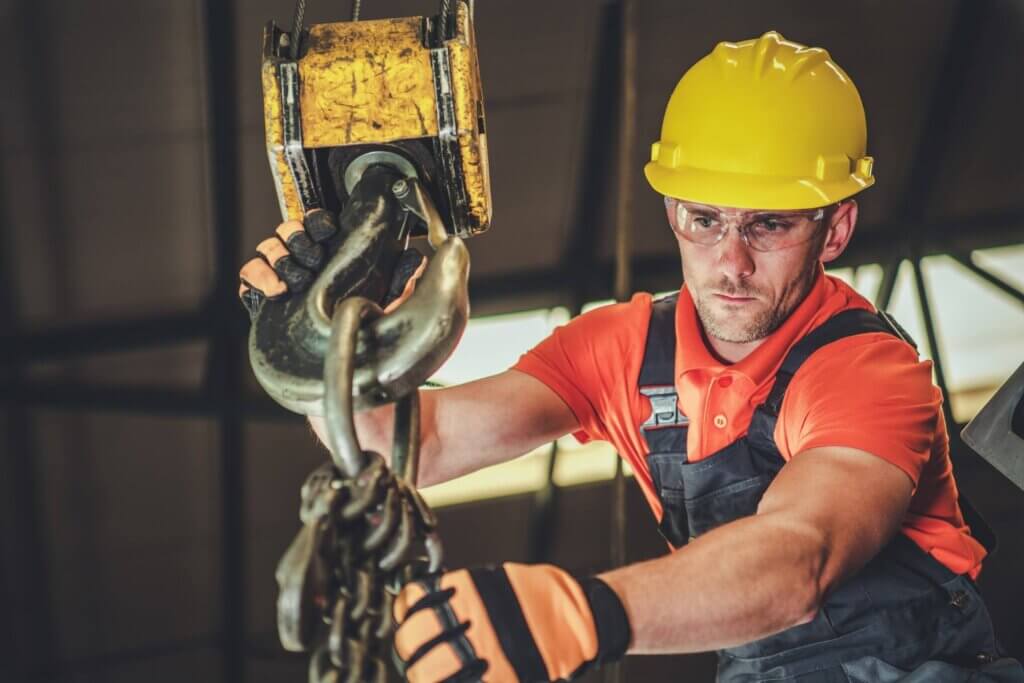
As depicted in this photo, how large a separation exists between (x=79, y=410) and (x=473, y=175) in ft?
14.3

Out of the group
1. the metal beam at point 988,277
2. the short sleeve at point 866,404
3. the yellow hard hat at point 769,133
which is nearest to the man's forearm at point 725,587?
the short sleeve at point 866,404

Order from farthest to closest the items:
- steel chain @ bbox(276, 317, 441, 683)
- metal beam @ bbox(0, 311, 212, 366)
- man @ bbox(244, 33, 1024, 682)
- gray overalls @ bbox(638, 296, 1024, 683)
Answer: metal beam @ bbox(0, 311, 212, 366) → gray overalls @ bbox(638, 296, 1024, 683) → man @ bbox(244, 33, 1024, 682) → steel chain @ bbox(276, 317, 441, 683)

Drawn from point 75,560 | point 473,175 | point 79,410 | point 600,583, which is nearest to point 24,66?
point 79,410

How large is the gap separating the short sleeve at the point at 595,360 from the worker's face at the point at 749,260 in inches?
8.8

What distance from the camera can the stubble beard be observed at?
2641 mm

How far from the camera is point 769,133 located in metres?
2.62

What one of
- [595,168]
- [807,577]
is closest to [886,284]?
[595,168]

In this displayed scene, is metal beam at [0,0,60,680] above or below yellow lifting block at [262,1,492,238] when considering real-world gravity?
below

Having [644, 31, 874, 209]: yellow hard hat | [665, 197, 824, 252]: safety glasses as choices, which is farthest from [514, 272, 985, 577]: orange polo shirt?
[644, 31, 874, 209]: yellow hard hat

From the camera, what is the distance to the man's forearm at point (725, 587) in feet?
5.72

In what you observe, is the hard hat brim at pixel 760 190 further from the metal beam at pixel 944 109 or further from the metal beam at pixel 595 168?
the metal beam at pixel 944 109

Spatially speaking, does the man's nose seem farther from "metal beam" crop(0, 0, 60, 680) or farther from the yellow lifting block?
"metal beam" crop(0, 0, 60, 680)

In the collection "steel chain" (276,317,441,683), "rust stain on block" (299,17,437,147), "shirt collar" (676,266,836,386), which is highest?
"rust stain on block" (299,17,437,147)

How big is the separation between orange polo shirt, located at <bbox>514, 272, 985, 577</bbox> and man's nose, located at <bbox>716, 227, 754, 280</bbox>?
0.15m
